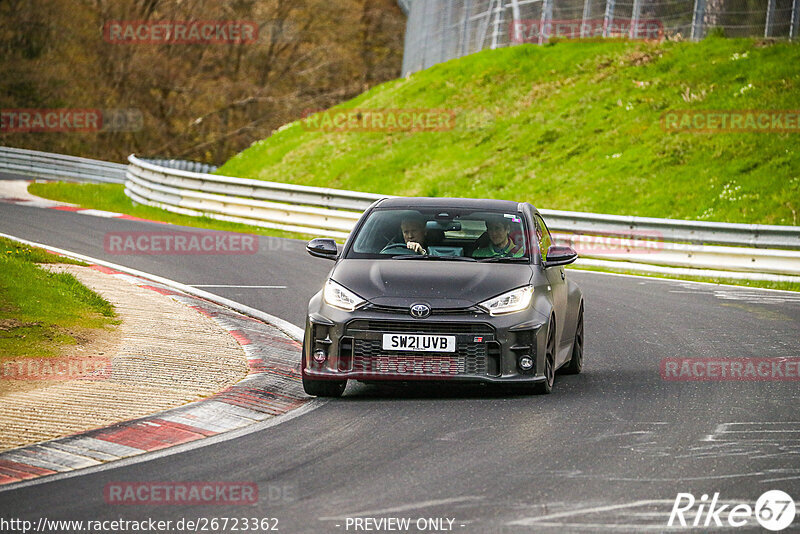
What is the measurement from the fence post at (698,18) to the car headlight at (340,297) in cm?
2536

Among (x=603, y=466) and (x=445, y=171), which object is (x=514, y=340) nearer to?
(x=603, y=466)

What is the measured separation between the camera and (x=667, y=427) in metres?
8.16

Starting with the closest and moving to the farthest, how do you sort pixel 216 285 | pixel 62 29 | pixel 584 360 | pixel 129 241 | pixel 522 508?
pixel 522 508
pixel 584 360
pixel 216 285
pixel 129 241
pixel 62 29

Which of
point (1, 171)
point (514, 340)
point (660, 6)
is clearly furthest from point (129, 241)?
point (1, 171)

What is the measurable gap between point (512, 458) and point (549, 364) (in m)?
2.23

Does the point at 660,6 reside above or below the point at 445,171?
above

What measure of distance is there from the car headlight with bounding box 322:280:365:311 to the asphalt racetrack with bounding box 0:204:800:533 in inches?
28.8

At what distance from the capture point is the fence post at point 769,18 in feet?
100

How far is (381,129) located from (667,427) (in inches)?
1184

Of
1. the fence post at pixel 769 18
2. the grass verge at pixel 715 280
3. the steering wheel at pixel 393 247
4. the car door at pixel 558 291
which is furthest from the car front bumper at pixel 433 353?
the fence post at pixel 769 18

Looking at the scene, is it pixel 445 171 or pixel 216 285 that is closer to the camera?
pixel 216 285
